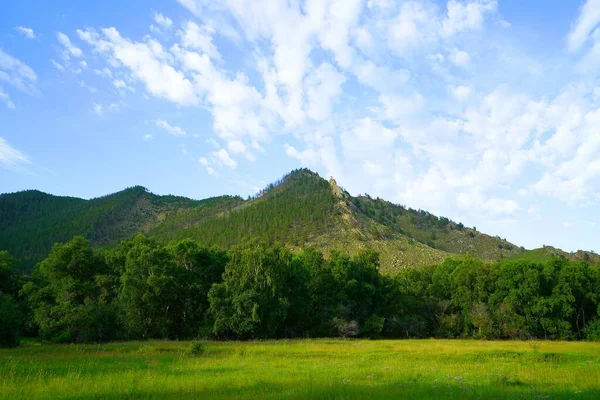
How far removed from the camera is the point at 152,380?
18344mm

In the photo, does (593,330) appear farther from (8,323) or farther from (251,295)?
(8,323)

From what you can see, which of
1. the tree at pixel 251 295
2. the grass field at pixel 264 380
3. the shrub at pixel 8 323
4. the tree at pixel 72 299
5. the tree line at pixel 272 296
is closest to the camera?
the grass field at pixel 264 380

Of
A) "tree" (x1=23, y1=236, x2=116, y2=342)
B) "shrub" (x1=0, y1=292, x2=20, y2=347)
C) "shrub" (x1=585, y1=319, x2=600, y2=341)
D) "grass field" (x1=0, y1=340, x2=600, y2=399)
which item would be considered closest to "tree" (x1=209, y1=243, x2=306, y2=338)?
"tree" (x1=23, y1=236, x2=116, y2=342)

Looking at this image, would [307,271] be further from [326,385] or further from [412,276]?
[326,385]

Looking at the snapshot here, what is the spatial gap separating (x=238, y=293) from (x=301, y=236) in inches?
5240

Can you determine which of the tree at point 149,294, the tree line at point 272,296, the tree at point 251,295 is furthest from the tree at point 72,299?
the tree at point 251,295

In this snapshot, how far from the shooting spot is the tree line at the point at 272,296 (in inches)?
1989

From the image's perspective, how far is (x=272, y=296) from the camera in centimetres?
5538

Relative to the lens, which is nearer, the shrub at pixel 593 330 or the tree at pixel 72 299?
the tree at pixel 72 299

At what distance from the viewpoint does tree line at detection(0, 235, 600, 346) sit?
50531 mm

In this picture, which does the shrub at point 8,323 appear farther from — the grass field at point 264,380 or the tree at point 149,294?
the tree at point 149,294

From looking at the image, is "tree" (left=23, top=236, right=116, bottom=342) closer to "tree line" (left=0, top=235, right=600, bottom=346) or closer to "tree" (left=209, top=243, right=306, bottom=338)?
"tree line" (left=0, top=235, right=600, bottom=346)

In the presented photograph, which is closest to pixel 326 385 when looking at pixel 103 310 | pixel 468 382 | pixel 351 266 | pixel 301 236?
pixel 468 382

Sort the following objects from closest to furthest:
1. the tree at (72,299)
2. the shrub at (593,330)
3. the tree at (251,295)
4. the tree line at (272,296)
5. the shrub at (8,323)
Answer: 1. the shrub at (8,323)
2. the tree at (72,299)
3. the tree line at (272,296)
4. the tree at (251,295)
5. the shrub at (593,330)
